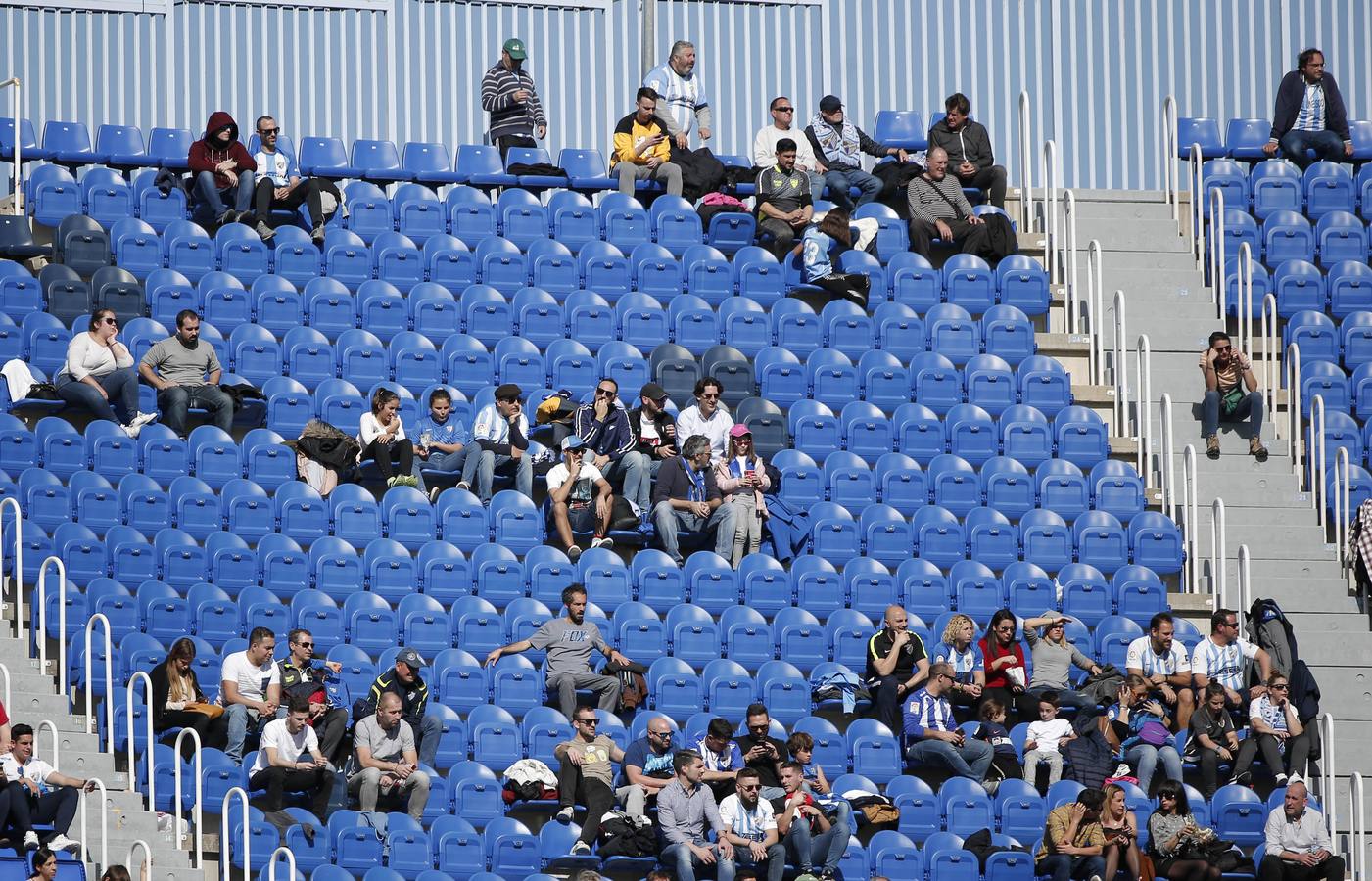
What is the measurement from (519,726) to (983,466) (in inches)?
154

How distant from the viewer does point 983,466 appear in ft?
55.6

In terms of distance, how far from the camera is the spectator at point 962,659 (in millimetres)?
15453

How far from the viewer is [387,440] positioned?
1658cm

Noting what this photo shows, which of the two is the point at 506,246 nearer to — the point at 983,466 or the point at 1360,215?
the point at 983,466

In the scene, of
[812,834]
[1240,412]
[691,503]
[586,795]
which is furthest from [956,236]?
[586,795]

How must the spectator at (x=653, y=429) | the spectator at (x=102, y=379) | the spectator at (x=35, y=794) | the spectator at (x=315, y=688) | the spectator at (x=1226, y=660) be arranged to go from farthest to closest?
the spectator at (x=653, y=429), the spectator at (x=102, y=379), the spectator at (x=1226, y=660), the spectator at (x=315, y=688), the spectator at (x=35, y=794)

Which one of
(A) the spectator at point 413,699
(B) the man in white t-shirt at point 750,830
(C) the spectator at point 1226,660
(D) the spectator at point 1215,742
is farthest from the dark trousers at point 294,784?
(C) the spectator at point 1226,660

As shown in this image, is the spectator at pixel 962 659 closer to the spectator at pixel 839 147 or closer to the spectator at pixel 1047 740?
the spectator at pixel 1047 740

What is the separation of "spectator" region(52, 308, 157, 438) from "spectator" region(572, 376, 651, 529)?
2938 mm

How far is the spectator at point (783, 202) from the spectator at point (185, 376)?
14.3 feet

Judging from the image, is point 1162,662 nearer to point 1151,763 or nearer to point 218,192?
point 1151,763

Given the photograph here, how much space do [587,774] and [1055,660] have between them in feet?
10.7

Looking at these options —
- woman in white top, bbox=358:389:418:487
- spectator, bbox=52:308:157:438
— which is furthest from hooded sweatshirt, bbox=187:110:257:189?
woman in white top, bbox=358:389:418:487

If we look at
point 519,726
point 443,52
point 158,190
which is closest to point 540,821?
point 519,726
